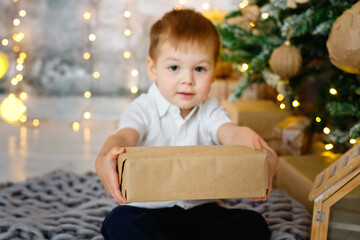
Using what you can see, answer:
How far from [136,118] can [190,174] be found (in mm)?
349

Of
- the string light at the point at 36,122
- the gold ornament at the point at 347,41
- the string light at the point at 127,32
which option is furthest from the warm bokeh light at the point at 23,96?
the gold ornament at the point at 347,41

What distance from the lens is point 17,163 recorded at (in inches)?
72.1

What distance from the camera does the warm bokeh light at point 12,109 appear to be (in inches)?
106

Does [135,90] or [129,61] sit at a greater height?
[129,61]

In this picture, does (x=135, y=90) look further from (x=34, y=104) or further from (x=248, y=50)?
(x=248, y=50)

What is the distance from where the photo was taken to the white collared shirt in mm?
1025

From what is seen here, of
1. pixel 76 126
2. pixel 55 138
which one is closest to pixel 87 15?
pixel 76 126

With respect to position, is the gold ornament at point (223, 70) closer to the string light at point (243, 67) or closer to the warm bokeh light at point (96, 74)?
the string light at point (243, 67)

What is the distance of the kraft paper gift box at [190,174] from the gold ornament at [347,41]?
20.9 inches

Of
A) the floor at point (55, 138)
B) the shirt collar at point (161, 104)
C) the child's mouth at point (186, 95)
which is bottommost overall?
the floor at point (55, 138)

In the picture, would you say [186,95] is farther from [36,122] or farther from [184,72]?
[36,122]

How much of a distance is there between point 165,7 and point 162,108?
215 cm

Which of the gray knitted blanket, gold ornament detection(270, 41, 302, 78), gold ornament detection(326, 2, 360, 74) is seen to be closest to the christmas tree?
gold ornament detection(270, 41, 302, 78)

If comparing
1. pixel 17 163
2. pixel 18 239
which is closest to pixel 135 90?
pixel 17 163
